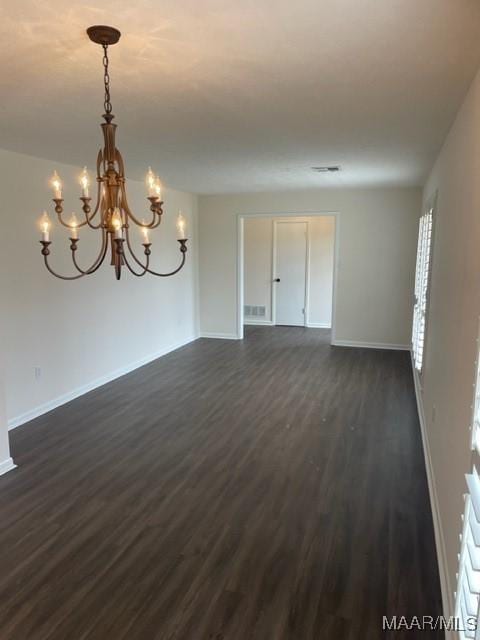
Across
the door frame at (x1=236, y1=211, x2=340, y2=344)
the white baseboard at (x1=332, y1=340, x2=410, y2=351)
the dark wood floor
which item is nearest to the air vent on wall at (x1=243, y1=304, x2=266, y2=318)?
the door frame at (x1=236, y1=211, x2=340, y2=344)

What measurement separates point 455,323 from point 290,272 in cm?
649

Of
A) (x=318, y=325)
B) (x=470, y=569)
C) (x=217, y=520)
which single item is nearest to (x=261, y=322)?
(x=318, y=325)

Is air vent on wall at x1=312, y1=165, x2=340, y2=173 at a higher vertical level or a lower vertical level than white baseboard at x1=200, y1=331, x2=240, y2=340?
higher

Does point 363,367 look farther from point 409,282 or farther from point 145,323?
point 145,323

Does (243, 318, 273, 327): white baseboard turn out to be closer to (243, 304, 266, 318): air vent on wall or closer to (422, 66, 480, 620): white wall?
(243, 304, 266, 318): air vent on wall

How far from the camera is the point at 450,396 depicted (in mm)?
2410

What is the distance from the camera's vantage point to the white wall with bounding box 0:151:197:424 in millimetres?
4016

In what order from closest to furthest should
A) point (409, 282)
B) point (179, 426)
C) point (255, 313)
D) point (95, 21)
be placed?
point (95, 21)
point (179, 426)
point (409, 282)
point (255, 313)

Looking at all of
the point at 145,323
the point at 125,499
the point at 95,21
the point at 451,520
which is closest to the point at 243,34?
the point at 95,21

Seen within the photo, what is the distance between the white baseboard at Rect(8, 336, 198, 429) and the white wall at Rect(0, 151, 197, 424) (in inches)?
0.6

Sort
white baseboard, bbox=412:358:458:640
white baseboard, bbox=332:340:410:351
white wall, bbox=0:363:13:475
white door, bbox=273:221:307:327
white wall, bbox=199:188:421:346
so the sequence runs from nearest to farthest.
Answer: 1. white baseboard, bbox=412:358:458:640
2. white wall, bbox=0:363:13:475
3. white wall, bbox=199:188:421:346
4. white baseboard, bbox=332:340:410:351
5. white door, bbox=273:221:307:327

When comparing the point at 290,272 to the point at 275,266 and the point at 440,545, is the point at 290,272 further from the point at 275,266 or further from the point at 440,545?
the point at 440,545

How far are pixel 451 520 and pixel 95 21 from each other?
2640 mm

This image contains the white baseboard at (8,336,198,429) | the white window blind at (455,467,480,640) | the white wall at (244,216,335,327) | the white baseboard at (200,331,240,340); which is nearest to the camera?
the white window blind at (455,467,480,640)
